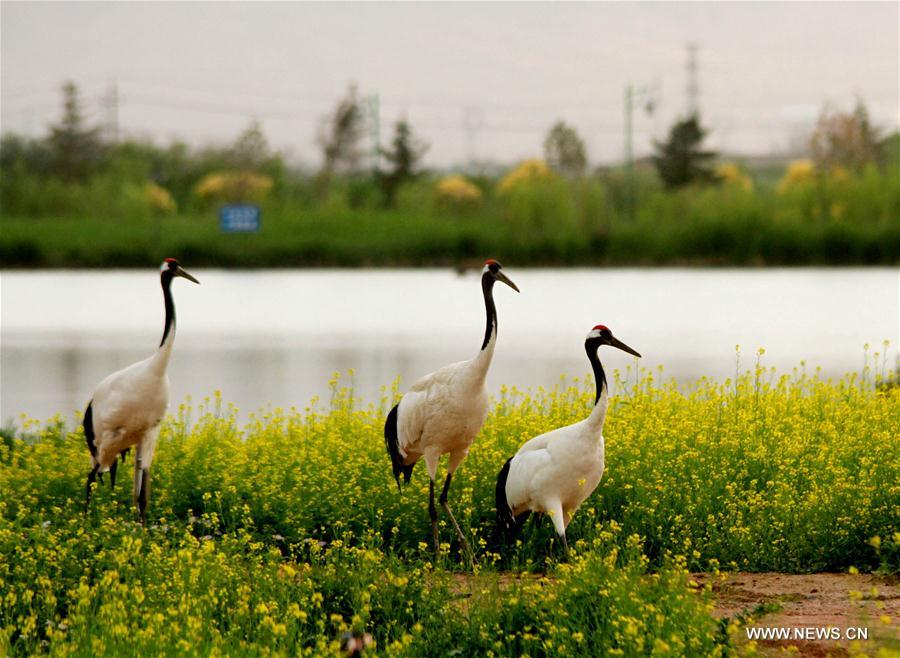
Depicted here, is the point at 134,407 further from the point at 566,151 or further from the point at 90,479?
the point at 566,151

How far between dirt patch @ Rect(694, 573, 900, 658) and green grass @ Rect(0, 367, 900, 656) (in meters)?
0.21

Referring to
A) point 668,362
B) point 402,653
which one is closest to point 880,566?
point 402,653

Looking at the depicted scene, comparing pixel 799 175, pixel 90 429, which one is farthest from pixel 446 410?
pixel 799 175

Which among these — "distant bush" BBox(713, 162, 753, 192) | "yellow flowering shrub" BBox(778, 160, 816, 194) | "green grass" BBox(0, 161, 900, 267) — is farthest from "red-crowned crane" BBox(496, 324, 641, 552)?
"distant bush" BBox(713, 162, 753, 192)

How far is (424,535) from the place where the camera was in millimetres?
8703

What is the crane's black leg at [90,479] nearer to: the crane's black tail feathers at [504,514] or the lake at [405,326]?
the crane's black tail feathers at [504,514]

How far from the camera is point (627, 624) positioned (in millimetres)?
5992

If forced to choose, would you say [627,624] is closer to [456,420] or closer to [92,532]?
[456,420]

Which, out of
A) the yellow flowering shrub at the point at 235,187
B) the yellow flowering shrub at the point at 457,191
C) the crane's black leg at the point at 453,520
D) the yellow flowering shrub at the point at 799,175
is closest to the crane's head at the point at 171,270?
the crane's black leg at the point at 453,520

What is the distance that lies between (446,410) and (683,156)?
69.5 m

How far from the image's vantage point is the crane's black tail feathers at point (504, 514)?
313 inches

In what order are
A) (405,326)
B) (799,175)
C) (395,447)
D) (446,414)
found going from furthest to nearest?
(799,175)
(405,326)
(395,447)
(446,414)

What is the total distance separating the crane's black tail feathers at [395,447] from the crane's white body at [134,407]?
1.52 m

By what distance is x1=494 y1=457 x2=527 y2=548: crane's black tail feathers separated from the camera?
313 inches
